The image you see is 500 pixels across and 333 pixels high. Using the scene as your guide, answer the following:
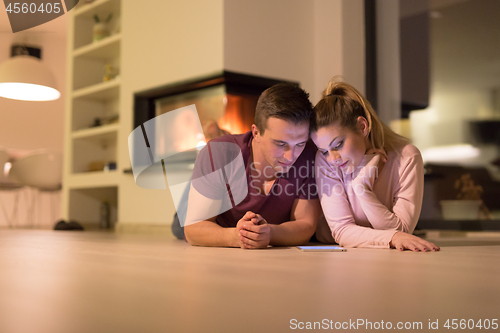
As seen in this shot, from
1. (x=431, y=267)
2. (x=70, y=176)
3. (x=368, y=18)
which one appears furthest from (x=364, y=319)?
(x=70, y=176)

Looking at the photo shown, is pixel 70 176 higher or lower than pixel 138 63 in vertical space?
lower

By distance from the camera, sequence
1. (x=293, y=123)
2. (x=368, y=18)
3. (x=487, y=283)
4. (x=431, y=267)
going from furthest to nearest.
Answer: (x=368, y=18) < (x=293, y=123) < (x=431, y=267) < (x=487, y=283)

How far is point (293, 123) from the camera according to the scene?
1.38 m

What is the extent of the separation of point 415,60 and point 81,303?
9.73ft

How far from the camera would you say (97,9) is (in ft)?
13.4

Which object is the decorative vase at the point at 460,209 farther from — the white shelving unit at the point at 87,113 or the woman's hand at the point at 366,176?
the white shelving unit at the point at 87,113

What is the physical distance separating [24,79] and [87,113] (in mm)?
619

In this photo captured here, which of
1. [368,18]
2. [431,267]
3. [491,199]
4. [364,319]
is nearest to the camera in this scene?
[364,319]

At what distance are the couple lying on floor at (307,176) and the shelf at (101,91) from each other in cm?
246

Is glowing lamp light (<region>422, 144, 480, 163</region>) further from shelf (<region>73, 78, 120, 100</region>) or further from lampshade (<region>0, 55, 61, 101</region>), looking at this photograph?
lampshade (<region>0, 55, 61, 101</region>)

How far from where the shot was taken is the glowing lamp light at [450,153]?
2744 mm

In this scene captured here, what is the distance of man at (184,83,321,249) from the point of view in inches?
54.7

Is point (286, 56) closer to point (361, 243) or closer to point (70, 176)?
point (361, 243)

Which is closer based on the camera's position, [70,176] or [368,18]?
[368,18]
